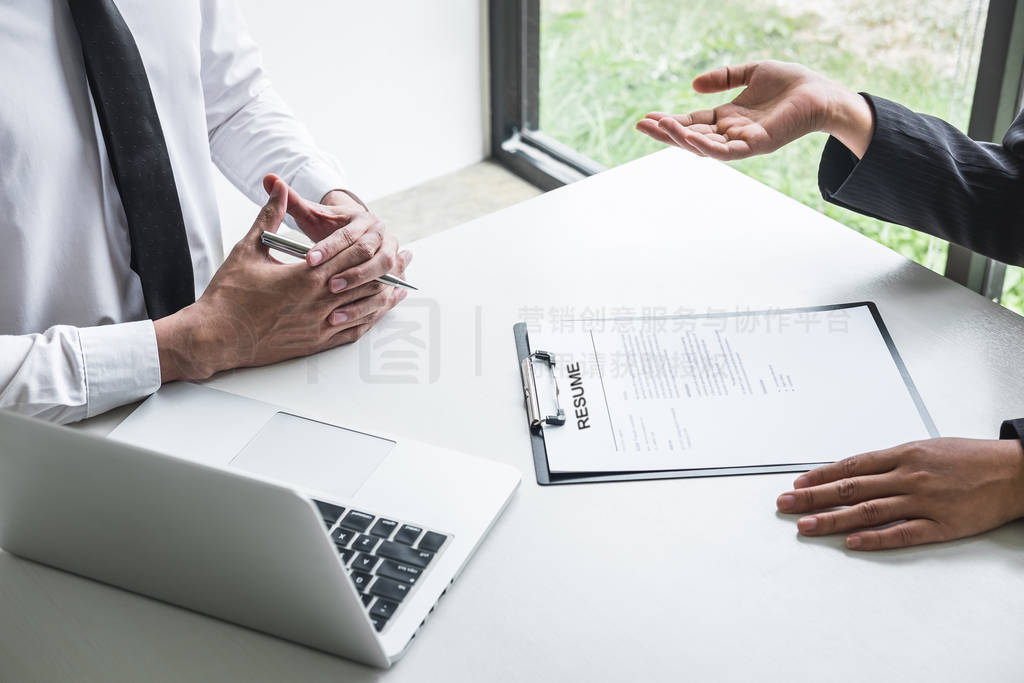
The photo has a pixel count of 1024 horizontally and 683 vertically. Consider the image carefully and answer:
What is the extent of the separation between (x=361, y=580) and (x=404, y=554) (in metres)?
0.05

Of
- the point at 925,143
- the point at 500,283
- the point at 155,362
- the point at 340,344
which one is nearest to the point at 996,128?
the point at 925,143

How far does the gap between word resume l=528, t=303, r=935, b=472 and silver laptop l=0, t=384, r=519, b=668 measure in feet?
0.47

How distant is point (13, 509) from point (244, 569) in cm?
23

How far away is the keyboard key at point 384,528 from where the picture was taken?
790 mm

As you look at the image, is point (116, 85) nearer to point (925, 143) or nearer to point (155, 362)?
point (155, 362)

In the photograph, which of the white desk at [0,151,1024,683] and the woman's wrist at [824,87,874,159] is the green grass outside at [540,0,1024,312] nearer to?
the woman's wrist at [824,87,874,159]

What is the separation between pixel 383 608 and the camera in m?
0.73

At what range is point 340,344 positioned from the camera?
1.09m

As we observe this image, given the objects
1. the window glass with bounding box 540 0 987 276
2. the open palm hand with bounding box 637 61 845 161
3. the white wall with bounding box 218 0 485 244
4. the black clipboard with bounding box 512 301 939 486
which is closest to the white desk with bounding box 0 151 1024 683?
the black clipboard with bounding box 512 301 939 486

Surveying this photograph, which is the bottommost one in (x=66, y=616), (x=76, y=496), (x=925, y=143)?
(x=66, y=616)

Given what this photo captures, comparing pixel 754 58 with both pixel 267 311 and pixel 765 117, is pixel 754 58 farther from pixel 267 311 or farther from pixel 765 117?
pixel 267 311

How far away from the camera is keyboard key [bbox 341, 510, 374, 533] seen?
791 mm

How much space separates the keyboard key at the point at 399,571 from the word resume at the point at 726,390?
0.20 m

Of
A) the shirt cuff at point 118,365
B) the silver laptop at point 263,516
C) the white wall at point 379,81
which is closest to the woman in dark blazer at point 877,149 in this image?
the silver laptop at point 263,516
